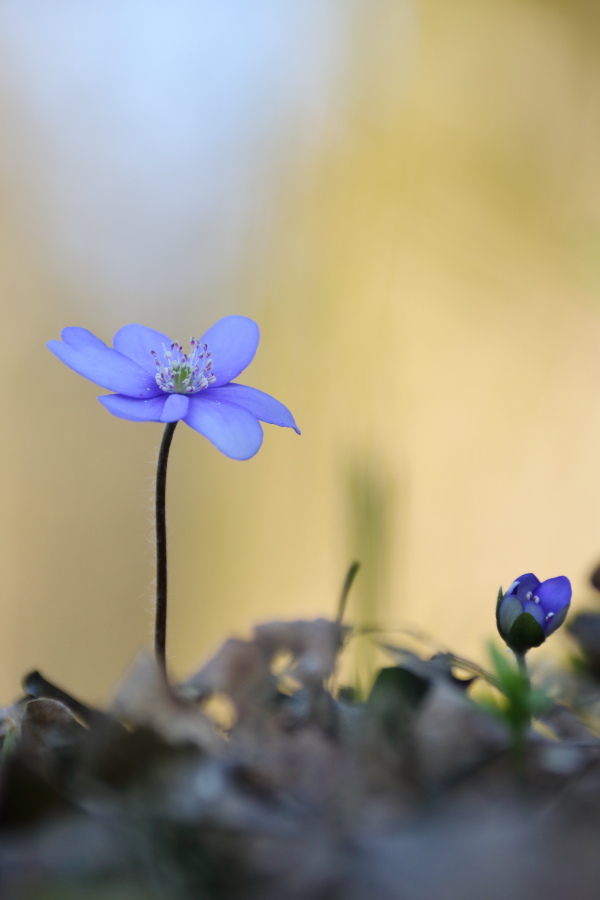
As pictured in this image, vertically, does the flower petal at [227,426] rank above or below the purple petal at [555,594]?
above

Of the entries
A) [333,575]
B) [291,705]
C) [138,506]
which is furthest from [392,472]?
[138,506]

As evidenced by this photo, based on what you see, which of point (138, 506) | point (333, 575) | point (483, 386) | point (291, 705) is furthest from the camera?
point (138, 506)

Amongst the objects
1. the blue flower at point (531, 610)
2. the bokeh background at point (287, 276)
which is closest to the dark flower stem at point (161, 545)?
the blue flower at point (531, 610)

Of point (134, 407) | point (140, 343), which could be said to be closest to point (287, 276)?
point (140, 343)

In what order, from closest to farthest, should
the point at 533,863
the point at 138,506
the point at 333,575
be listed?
the point at 533,863 < the point at 333,575 < the point at 138,506

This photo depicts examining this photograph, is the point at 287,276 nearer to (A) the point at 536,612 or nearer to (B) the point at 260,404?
(B) the point at 260,404

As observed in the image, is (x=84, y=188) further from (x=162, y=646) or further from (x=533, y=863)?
(x=533, y=863)

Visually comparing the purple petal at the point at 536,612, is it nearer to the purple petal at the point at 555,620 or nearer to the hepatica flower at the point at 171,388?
the purple petal at the point at 555,620
